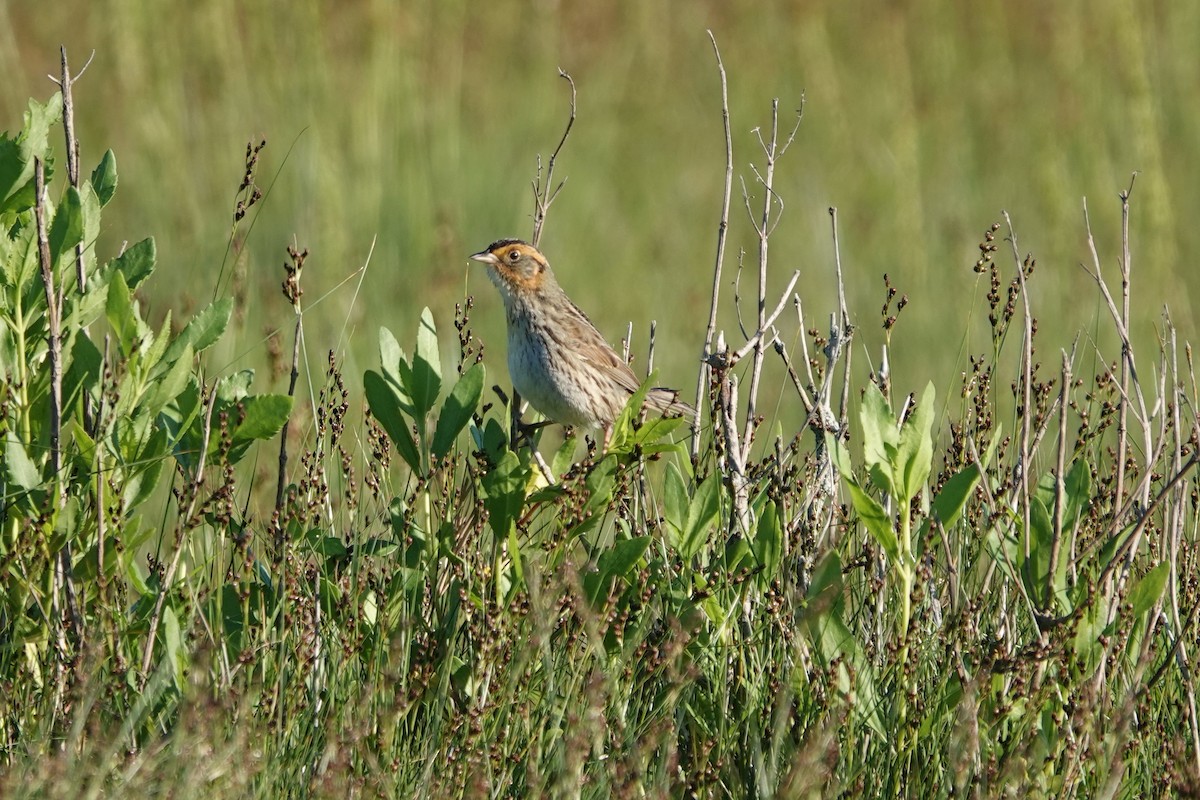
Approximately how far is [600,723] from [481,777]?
317 mm

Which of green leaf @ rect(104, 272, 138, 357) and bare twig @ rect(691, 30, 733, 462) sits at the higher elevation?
bare twig @ rect(691, 30, 733, 462)

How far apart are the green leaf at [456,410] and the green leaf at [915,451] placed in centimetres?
97

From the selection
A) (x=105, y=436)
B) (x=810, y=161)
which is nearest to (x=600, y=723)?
(x=105, y=436)

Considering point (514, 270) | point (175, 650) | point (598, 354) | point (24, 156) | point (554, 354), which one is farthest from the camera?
point (514, 270)

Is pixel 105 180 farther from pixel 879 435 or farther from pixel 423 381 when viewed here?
pixel 879 435

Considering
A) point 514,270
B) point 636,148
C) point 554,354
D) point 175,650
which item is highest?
point 636,148

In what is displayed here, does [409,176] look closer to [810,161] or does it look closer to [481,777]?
[810,161]

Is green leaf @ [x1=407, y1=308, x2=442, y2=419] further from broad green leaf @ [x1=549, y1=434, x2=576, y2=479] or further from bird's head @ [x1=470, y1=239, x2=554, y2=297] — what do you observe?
bird's head @ [x1=470, y1=239, x2=554, y2=297]

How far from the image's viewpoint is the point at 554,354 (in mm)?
5852

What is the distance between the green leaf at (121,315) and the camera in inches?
144

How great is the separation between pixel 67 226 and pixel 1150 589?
2446 millimetres

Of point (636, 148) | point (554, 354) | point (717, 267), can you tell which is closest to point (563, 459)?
point (717, 267)

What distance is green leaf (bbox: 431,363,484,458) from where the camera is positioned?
3.90m

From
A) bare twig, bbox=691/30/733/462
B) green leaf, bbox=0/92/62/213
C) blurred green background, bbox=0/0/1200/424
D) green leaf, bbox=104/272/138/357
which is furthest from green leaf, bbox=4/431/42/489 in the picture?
blurred green background, bbox=0/0/1200/424
